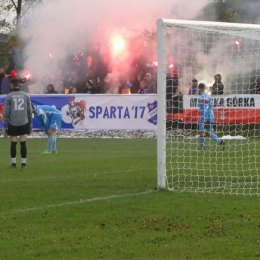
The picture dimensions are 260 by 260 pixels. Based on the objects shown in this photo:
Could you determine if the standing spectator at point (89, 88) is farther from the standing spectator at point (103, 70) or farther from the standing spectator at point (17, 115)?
the standing spectator at point (17, 115)

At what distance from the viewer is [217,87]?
19578 millimetres

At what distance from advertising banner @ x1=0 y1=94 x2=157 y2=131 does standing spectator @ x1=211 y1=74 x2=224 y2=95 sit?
16.1ft

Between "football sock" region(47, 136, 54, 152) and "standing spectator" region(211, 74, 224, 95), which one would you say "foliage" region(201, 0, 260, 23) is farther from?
"football sock" region(47, 136, 54, 152)

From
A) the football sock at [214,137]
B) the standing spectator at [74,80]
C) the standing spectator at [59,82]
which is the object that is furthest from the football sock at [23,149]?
the standing spectator at [59,82]

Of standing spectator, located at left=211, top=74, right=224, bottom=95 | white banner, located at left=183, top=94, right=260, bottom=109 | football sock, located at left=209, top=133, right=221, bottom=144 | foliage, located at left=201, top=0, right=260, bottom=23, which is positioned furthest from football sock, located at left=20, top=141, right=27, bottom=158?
foliage, located at left=201, top=0, right=260, bottom=23

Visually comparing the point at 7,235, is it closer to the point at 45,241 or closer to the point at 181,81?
the point at 45,241

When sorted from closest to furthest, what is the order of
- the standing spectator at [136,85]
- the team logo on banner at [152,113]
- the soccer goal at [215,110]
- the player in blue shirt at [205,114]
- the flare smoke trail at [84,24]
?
the soccer goal at [215,110] < the player in blue shirt at [205,114] < the flare smoke trail at [84,24] < the team logo on banner at [152,113] < the standing spectator at [136,85]

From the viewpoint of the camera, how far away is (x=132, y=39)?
2788 centimetres

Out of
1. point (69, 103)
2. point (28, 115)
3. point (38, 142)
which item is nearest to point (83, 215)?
point (28, 115)

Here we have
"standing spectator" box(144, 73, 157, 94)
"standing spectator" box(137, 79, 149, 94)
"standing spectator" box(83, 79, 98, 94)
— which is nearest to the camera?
"standing spectator" box(137, 79, 149, 94)

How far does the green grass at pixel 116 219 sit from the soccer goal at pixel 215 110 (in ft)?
2.93

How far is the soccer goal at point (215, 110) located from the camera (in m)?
10.8

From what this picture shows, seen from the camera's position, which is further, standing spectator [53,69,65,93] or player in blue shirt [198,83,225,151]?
standing spectator [53,69,65,93]

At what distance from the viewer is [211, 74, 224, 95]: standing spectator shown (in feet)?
61.8
